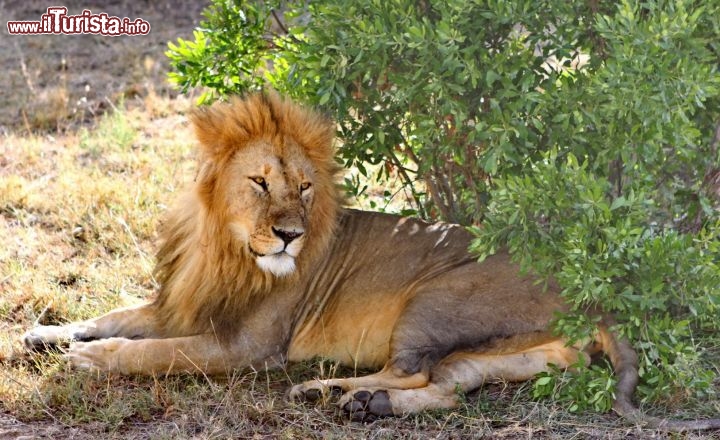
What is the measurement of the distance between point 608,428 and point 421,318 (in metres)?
0.80

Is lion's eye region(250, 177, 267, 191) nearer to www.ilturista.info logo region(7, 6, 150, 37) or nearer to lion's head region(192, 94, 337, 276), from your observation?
lion's head region(192, 94, 337, 276)

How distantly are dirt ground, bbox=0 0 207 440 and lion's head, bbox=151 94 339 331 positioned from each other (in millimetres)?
3516

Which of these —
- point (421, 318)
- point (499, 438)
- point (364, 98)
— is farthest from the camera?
point (364, 98)

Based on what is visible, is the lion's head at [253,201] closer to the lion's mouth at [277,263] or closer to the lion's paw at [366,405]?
the lion's mouth at [277,263]

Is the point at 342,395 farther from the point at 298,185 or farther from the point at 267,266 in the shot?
the point at 298,185

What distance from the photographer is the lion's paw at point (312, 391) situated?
3.95 meters

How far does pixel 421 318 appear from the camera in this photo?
4113 millimetres

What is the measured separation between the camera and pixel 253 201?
13.6 feet

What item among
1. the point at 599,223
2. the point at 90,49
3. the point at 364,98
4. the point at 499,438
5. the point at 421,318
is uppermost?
the point at 90,49

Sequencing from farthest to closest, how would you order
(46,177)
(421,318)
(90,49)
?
(90,49)
(46,177)
(421,318)

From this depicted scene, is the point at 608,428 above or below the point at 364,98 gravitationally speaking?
below

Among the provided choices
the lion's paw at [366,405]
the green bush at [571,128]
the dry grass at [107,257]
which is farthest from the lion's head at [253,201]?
the lion's paw at [366,405]

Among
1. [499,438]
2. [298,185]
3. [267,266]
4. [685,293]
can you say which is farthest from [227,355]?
[685,293]

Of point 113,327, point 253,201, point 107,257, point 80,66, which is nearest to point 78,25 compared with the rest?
point 80,66
